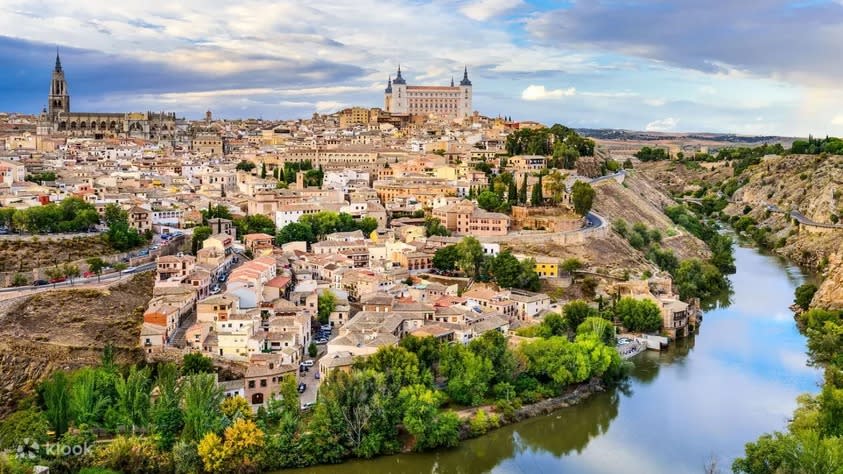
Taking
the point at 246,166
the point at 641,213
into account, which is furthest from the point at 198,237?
the point at 641,213

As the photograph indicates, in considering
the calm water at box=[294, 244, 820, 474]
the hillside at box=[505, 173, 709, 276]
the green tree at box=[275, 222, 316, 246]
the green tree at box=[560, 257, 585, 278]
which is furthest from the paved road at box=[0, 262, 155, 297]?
the green tree at box=[560, 257, 585, 278]

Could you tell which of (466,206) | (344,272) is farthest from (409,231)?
(344,272)

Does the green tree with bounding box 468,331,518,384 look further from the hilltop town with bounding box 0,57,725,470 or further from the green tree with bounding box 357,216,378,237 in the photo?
the green tree with bounding box 357,216,378,237

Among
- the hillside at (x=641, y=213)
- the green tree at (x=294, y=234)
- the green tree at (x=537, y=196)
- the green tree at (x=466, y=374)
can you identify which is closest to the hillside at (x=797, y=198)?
the hillside at (x=641, y=213)

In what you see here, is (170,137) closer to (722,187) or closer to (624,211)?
(624,211)

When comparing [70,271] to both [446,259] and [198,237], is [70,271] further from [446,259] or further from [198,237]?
[446,259]
